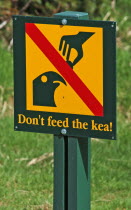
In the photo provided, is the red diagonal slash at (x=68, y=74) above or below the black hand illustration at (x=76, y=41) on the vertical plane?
below

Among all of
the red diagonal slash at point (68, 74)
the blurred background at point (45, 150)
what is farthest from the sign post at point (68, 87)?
the blurred background at point (45, 150)

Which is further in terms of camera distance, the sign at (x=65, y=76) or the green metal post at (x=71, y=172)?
the green metal post at (x=71, y=172)

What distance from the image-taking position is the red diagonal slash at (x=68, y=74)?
4113mm

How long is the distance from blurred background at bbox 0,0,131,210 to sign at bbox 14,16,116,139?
1.35 m

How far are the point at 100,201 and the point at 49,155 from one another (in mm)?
1010

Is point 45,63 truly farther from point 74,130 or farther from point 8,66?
point 8,66

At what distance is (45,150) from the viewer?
6.73m

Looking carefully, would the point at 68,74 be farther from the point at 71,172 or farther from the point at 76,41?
the point at 71,172

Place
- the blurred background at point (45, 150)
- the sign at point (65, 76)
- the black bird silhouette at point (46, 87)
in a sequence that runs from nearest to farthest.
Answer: the sign at point (65, 76)
the black bird silhouette at point (46, 87)
the blurred background at point (45, 150)

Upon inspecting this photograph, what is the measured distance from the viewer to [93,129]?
4.14 m

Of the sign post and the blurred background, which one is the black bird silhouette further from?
the blurred background

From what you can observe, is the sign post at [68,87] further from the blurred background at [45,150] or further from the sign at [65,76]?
the blurred background at [45,150]

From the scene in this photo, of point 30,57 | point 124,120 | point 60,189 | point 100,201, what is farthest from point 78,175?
point 124,120

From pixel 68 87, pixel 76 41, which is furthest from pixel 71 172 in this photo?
pixel 76 41
